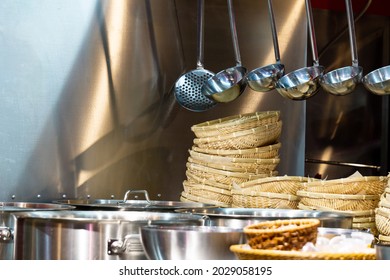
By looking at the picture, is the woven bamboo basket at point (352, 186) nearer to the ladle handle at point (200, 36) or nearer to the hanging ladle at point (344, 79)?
the hanging ladle at point (344, 79)

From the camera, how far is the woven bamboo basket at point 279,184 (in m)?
3.33

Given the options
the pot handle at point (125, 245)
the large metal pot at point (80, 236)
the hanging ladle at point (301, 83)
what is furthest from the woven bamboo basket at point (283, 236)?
the hanging ladle at point (301, 83)

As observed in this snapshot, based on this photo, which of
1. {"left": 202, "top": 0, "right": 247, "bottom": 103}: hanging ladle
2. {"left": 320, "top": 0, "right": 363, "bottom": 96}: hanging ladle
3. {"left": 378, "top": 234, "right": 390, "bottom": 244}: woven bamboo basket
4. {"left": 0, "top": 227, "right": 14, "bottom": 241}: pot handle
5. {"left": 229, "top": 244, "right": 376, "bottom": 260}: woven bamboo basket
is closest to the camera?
{"left": 229, "top": 244, "right": 376, "bottom": 260}: woven bamboo basket

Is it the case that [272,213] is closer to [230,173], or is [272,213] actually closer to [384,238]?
[384,238]

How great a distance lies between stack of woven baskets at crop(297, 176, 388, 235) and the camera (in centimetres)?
305

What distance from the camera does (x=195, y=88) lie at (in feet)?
12.3

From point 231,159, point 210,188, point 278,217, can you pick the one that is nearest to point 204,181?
point 210,188

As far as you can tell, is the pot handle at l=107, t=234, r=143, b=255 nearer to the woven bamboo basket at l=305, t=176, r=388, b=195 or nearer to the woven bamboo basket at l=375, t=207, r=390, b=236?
the woven bamboo basket at l=375, t=207, r=390, b=236

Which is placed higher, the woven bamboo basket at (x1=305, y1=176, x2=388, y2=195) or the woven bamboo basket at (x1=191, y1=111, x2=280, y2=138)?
the woven bamboo basket at (x1=191, y1=111, x2=280, y2=138)

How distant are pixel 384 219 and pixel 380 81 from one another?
0.46 meters

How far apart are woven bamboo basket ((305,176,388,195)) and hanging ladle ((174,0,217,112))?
2.58 feet

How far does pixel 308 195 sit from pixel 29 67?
1.44 metres

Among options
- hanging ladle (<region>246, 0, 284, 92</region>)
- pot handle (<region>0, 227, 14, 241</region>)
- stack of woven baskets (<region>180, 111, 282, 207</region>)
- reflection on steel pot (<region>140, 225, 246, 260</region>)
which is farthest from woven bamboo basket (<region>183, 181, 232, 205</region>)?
reflection on steel pot (<region>140, 225, 246, 260</region>)
